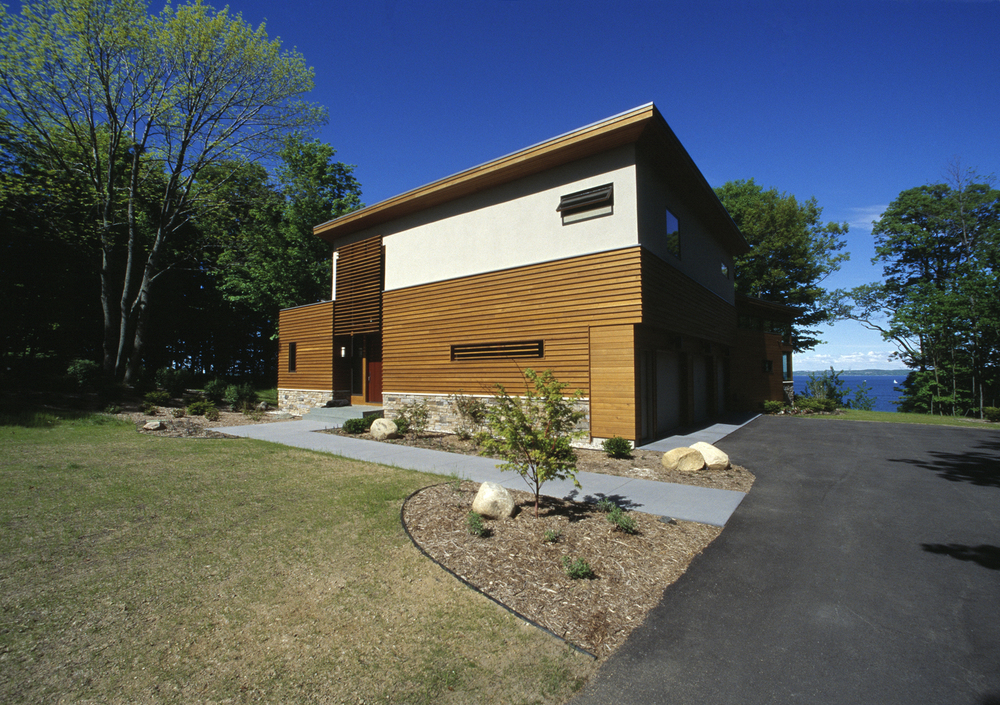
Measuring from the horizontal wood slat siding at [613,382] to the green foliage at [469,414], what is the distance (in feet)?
9.38

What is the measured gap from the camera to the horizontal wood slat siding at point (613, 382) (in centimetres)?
919

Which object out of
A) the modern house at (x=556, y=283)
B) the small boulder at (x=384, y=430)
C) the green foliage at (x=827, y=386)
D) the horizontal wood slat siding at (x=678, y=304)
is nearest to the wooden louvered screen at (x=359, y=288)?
the modern house at (x=556, y=283)

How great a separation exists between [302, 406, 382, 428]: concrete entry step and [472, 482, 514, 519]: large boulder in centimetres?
956

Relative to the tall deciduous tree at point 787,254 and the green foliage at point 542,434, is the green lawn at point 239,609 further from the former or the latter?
the tall deciduous tree at point 787,254

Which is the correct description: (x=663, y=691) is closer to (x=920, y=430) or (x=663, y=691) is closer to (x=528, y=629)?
(x=528, y=629)

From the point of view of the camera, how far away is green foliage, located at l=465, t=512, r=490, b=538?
15.0ft

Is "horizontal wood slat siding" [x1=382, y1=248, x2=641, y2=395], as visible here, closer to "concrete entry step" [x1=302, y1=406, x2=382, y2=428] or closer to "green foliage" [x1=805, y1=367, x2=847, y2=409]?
"concrete entry step" [x1=302, y1=406, x2=382, y2=428]

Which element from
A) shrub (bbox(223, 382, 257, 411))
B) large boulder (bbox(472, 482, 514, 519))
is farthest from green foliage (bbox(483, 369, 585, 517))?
shrub (bbox(223, 382, 257, 411))

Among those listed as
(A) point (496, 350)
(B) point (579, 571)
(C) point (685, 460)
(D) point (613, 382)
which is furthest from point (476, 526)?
(A) point (496, 350)

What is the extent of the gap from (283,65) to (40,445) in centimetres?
1645

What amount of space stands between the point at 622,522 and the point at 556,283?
6642mm

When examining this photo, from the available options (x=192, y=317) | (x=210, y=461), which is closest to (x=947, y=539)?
(x=210, y=461)

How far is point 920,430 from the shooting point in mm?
12625

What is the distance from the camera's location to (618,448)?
A: 8.66 meters
